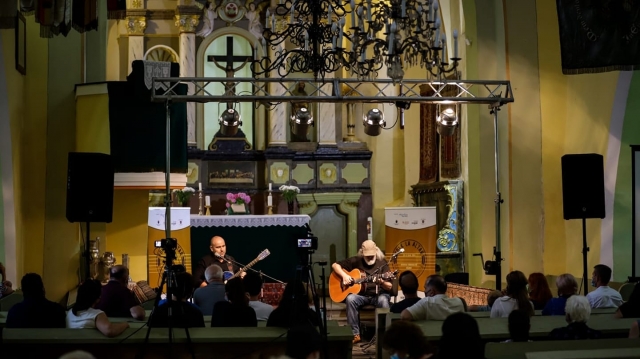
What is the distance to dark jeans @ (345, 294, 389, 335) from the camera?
986 cm

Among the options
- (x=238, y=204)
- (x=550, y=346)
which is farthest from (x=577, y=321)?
(x=238, y=204)

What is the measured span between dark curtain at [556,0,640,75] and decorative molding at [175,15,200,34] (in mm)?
8075

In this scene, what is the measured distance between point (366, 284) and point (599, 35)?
374cm

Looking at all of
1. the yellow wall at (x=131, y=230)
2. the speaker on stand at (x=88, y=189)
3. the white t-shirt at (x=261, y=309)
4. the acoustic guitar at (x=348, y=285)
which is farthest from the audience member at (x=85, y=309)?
the yellow wall at (x=131, y=230)

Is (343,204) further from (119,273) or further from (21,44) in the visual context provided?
(119,273)

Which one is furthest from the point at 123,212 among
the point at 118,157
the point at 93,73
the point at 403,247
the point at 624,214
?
the point at 624,214

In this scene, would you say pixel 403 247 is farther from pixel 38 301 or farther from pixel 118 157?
pixel 38 301

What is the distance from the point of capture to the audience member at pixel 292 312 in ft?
19.7

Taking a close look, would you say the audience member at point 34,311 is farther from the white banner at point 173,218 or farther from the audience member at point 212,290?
the white banner at point 173,218

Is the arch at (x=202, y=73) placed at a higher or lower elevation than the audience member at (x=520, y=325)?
higher

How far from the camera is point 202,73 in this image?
51.1 ft

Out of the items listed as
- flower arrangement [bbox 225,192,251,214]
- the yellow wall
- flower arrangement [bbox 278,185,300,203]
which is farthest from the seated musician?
flower arrangement [bbox 278,185,300,203]

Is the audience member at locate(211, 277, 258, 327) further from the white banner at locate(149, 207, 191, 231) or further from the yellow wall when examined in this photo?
the white banner at locate(149, 207, 191, 231)

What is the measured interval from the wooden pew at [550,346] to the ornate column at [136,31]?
1171 cm
